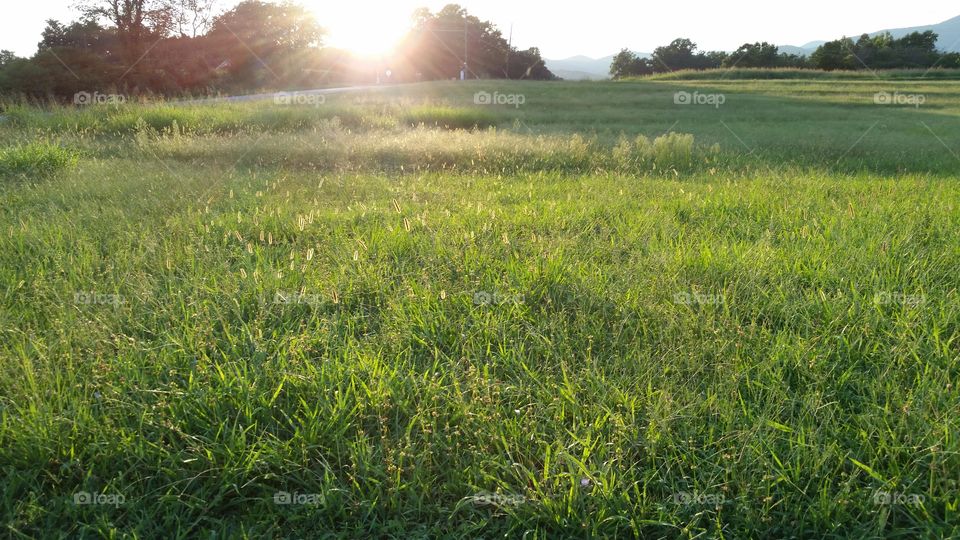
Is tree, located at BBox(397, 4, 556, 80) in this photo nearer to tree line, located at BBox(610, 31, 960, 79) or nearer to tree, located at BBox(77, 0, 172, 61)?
tree line, located at BBox(610, 31, 960, 79)

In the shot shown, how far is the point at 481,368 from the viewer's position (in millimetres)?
2295

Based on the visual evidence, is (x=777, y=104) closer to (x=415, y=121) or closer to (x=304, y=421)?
(x=415, y=121)

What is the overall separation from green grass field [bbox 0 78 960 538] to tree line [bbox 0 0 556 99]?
1985cm

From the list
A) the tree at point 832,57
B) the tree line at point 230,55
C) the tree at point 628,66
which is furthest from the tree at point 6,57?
the tree at point 832,57

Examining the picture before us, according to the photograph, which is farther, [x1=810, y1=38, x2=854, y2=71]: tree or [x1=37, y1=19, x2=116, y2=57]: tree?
[x1=810, y1=38, x2=854, y2=71]: tree

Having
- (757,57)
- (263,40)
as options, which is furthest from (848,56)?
(263,40)

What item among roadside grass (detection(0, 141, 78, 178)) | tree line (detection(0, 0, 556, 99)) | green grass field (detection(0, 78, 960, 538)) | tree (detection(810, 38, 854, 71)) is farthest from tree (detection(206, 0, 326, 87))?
tree (detection(810, 38, 854, 71))

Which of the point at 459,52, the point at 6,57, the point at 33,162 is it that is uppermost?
the point at 459,52

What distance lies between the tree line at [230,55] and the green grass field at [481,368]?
65.1 ft

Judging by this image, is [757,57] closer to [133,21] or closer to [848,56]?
[848,56]

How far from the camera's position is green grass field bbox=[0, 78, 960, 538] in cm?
166

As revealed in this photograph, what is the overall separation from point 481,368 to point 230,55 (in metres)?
42.9

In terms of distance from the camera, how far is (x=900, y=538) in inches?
62.4

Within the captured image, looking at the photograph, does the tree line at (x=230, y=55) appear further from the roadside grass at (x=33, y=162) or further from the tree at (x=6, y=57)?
the roadside grass at (x=33, y=162)
